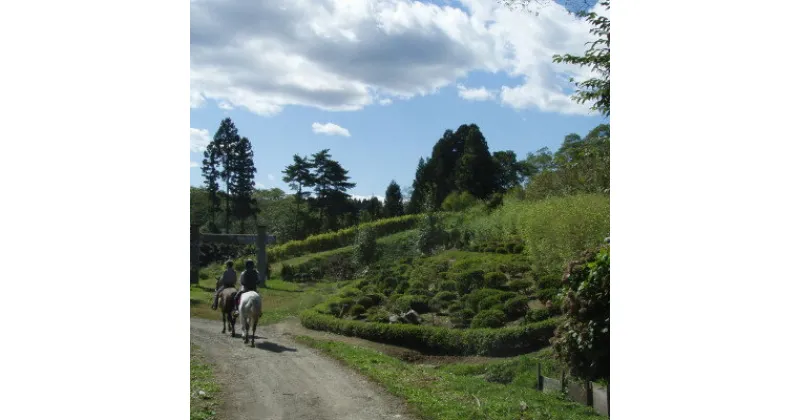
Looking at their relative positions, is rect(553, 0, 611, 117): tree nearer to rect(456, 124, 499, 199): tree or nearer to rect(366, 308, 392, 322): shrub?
Result: rect(456, 124, 499, 199): tree

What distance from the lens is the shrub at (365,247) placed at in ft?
16.3

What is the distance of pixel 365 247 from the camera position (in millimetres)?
4992

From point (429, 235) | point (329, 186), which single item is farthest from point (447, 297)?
point (329, 186)

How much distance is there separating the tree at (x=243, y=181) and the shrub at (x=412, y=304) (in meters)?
1.36

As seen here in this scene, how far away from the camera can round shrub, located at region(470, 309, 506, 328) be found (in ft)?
15.2

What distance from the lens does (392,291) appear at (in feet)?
Result: 16.1

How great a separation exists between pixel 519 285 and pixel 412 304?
79 centimetres

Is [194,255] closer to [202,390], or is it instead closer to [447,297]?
[202,390]

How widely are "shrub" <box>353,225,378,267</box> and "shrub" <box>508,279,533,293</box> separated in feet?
3.40

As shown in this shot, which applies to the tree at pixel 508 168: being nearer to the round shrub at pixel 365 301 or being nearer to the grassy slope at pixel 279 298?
A: the round shrub at pixel 365 301

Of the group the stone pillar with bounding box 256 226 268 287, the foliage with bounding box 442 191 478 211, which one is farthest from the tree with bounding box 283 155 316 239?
the foliage with bounding box 442 191 478 211

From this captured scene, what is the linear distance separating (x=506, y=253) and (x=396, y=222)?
0.85 m
